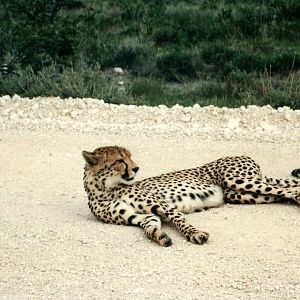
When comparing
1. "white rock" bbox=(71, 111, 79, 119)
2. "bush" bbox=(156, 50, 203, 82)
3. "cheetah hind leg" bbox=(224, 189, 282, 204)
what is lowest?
"bush" bbox=(156, 50, 203, 82)

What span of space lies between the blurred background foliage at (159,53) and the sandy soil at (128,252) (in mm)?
4195

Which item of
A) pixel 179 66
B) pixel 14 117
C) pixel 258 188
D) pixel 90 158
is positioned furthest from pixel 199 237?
pixel 179 66

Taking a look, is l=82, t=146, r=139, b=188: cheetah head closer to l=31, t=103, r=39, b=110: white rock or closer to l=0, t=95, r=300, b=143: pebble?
l=0, t=95, r=300, b=143: pebble

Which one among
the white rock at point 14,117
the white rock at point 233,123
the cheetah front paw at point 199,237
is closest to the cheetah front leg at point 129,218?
the cheetah front paw at point 199,237

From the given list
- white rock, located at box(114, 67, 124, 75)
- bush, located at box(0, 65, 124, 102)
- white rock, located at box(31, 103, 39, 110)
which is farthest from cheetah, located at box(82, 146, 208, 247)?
white rock, located at box(114, 67, 124, 75)

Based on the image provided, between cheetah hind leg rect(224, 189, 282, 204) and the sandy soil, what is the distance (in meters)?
0.08

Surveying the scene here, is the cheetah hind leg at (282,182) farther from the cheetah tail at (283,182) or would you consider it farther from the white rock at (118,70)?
the white rock at (118,70)

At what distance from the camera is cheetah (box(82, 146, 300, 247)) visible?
6.21 meters

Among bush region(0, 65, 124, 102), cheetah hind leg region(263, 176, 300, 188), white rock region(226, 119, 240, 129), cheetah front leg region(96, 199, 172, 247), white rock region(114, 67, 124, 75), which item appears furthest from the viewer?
white rock region(114, 67, 124, 75)

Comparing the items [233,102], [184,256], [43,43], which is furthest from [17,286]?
[43,43]

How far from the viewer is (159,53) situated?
659 inches

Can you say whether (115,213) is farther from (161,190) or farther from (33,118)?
(33,118)

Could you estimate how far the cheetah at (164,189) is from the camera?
621 centimetres

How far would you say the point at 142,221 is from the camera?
6.02m
